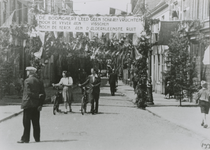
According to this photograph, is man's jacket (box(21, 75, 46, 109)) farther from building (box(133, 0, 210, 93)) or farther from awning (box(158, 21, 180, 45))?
awning (box(158, 21, 180, 45))

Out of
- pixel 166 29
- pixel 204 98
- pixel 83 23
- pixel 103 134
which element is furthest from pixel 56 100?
pixel 166 29

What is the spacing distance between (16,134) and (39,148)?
203 cm

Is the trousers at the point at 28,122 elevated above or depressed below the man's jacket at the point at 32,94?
below

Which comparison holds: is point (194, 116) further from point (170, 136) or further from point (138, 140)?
point (138, 140)

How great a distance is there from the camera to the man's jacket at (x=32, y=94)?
29.1 ft

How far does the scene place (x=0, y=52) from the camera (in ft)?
63.1

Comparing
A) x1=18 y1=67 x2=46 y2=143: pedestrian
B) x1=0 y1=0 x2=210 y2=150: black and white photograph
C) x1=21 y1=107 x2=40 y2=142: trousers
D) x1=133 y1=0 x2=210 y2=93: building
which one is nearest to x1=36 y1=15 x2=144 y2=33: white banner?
x1=0 y1=0 x2=210 y2=150: black and white photograph

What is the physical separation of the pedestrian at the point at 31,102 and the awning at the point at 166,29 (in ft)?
40.1

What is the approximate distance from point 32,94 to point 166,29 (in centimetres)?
1267

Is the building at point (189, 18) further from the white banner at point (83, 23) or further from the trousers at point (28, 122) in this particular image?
the trousers at point (28, 122)

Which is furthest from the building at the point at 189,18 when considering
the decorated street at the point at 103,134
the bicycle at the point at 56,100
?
the decorated street at the point at 103,134

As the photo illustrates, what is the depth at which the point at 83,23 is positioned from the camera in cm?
1502

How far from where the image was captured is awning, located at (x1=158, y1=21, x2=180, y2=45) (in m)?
20.2

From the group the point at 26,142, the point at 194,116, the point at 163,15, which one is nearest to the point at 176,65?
the point at 194,116
